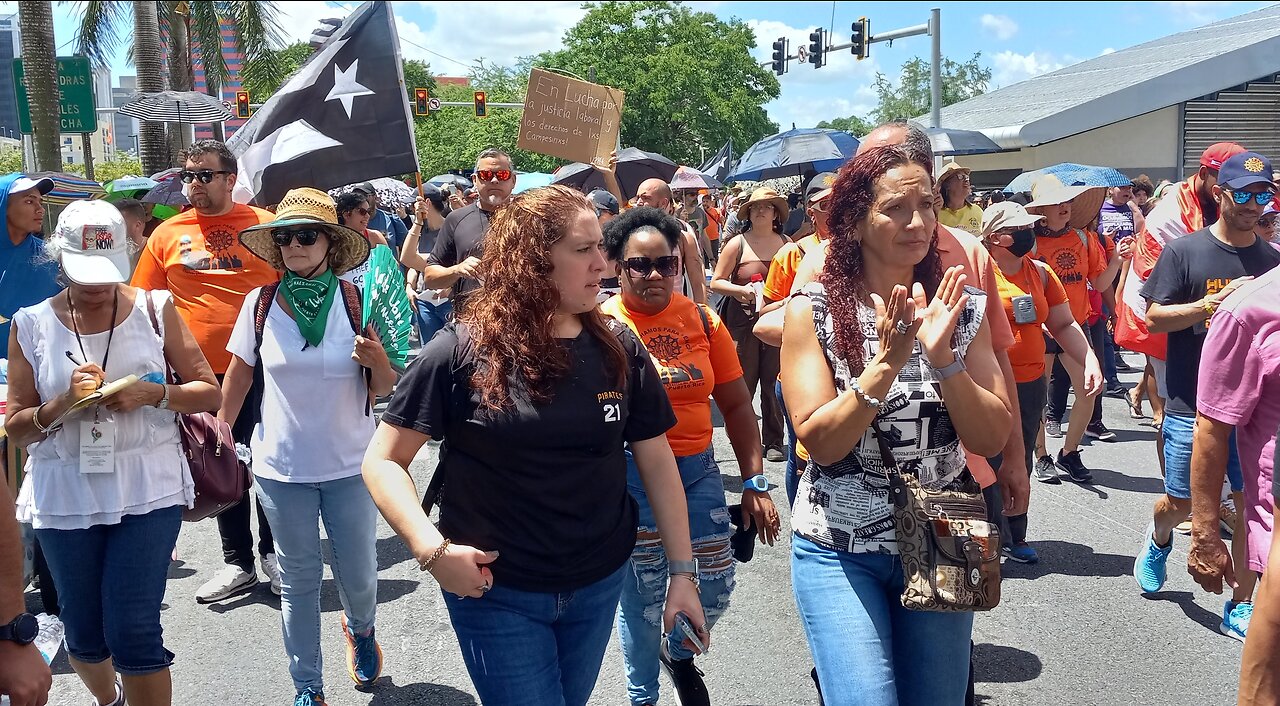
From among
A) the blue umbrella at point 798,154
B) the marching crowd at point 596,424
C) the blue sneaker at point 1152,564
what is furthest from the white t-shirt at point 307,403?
the blue umbrella at point 798,154

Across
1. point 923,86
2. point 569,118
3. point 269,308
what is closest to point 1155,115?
point 569,118

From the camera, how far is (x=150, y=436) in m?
3.72

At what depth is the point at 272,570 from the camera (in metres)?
5.69

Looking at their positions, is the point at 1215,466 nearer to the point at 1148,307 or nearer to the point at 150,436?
the point at 1148,307

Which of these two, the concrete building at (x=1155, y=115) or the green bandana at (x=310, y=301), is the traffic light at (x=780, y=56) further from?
the green bandana at (x=310, y=301)

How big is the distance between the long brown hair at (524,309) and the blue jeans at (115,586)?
1.65 metres

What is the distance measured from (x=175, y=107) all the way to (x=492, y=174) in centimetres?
1071

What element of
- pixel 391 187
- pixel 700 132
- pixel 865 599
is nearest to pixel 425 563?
pixel 865 599

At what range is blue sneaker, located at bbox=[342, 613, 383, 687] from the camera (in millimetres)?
4387

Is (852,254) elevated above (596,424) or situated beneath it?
elevated above

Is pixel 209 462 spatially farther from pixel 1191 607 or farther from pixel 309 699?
pixel 1191 607

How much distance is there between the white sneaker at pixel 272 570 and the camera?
18.5ft

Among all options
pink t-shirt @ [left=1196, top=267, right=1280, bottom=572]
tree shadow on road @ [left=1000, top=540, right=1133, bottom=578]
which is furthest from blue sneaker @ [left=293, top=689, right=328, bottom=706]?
tree shadow on road @ [left=1000, top=540, right=1133, bottom=578]

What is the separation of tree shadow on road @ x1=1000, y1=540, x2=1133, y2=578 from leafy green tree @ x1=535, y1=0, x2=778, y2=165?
44054mm
